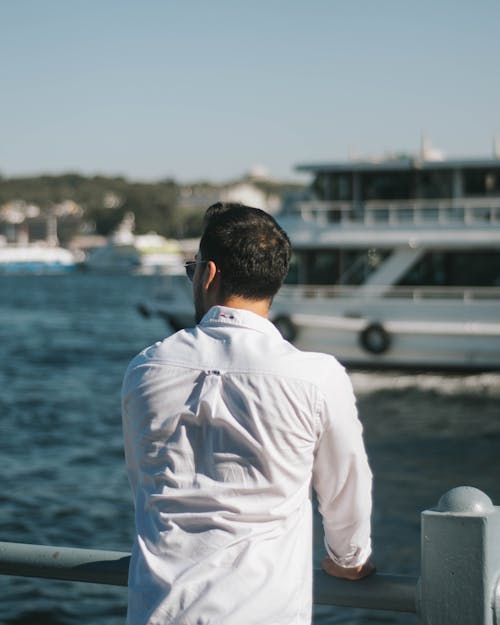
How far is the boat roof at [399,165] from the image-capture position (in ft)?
71.1

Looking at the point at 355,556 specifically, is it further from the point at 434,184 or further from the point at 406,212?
the point at 434,184

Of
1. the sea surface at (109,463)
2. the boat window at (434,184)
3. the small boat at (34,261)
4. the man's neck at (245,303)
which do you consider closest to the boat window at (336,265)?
the boat window at (434,184)

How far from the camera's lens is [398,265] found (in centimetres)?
2094

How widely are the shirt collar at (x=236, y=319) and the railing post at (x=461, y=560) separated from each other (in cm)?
48

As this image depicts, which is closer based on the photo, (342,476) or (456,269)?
(342,476)

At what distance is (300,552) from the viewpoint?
6.37ft

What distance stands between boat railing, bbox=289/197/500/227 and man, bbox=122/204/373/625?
19165mm

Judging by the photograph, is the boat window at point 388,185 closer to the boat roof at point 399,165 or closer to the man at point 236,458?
the boat roof at point 399,165

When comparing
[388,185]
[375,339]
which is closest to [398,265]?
[375,339]

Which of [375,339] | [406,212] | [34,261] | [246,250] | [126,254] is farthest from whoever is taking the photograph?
[126,254]

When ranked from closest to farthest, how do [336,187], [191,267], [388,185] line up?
[191,267]
[388,185]
[336,187]

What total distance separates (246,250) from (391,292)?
1906 cm

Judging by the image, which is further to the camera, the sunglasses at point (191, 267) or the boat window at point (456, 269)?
the boat window at point (456, 269)

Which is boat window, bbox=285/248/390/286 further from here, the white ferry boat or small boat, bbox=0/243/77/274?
small boat, bbox=0/243/77/274
